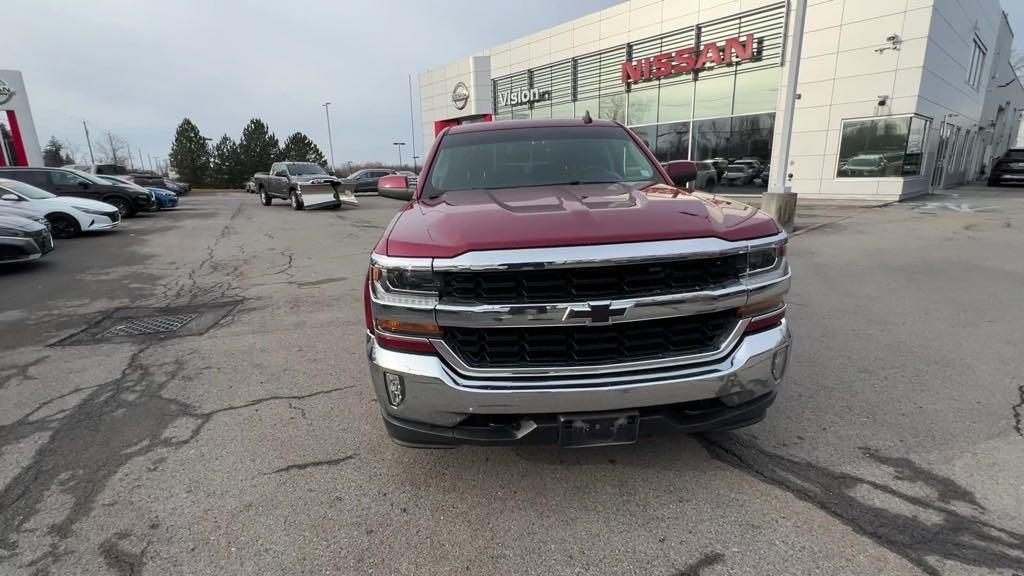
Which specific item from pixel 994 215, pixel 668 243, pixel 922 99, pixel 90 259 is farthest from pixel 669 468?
pixel 922 99

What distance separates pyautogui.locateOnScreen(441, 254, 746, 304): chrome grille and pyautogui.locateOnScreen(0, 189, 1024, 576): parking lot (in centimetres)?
103

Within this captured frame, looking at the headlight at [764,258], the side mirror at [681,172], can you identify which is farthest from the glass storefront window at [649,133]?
the headlight at [764,258]

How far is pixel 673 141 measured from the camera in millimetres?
21844

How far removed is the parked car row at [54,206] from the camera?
7.82 metres

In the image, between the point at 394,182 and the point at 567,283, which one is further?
the point at 394,182

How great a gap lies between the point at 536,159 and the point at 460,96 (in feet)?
103

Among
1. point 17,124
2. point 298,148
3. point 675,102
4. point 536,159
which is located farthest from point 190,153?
point 536,159

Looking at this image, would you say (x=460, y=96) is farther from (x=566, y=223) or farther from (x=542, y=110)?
(x=566, y=223)

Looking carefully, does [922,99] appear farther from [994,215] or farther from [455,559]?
[455,559]

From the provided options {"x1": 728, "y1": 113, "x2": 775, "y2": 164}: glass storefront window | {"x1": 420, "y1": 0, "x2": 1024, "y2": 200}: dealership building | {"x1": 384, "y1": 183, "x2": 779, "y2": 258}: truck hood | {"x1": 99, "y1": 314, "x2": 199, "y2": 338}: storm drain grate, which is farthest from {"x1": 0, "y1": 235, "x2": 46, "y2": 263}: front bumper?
{"x1": 728, "y1": 113, "x2": 775, "y2": 164}: glass storefront window

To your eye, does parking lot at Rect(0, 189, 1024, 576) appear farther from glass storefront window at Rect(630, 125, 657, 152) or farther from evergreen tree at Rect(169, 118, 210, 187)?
evergreen tree at Rect(169, 118, 210, 187)

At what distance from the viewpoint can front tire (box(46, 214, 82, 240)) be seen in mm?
11414

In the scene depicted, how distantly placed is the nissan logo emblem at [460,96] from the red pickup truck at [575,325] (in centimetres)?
3209

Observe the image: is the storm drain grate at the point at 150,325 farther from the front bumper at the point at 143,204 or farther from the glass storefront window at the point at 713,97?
the glass storefront window at the point at 713,97
